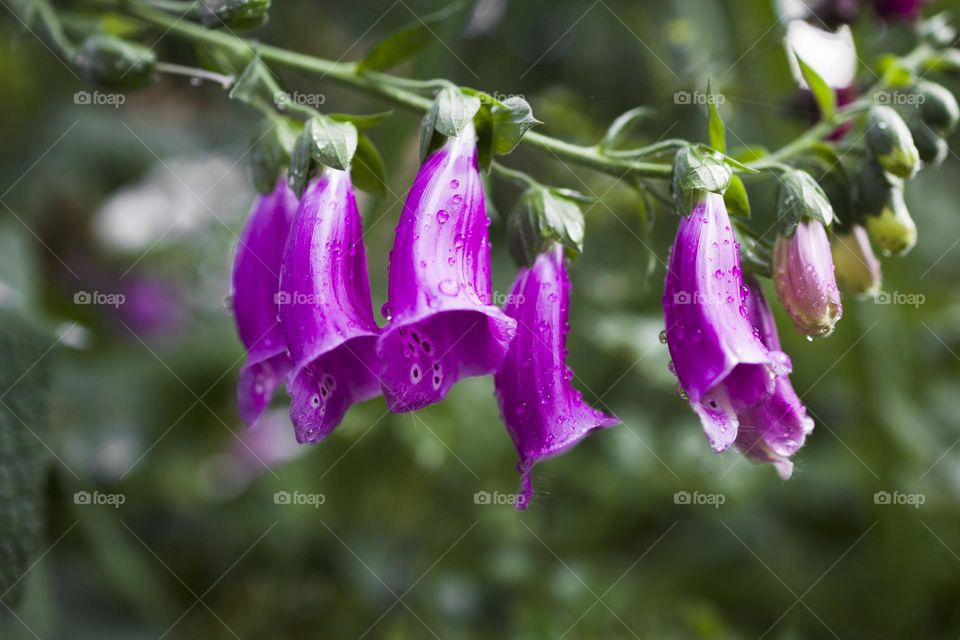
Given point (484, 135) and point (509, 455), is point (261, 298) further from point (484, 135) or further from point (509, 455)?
point (509, 455)

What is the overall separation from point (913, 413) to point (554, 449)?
106cm

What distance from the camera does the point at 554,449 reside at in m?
0.74

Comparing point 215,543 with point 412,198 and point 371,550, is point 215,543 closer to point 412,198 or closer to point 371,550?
point 371,550

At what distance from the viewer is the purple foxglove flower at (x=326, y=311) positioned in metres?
0.72

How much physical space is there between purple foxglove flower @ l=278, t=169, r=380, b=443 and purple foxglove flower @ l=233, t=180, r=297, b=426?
83 mm

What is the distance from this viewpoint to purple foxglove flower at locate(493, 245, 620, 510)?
759mm

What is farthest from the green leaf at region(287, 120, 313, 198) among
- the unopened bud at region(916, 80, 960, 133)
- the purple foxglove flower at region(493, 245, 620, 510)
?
the unopened bud at region(916, 80, 960, 133)

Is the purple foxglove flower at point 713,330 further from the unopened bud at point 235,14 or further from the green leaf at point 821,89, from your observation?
the unopened bud at point 235,14

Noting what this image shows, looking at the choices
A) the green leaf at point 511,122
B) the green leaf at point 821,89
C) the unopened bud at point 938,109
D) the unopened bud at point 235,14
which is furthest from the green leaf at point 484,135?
the unopened bud at point 938,109

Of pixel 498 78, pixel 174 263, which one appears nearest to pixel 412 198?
pixel 498 78

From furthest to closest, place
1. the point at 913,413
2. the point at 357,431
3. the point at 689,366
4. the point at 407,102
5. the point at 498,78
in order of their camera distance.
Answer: the point at 498,78 < the point at 913,413 < the point at 357,431 < the point at 407,102 < the point at 689,366

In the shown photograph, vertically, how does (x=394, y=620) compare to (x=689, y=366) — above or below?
below

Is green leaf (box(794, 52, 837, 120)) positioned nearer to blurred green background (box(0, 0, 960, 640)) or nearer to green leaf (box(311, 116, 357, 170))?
blurred green background (box(0, 0, 960, 640))

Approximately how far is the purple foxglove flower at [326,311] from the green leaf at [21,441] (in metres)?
0.35
